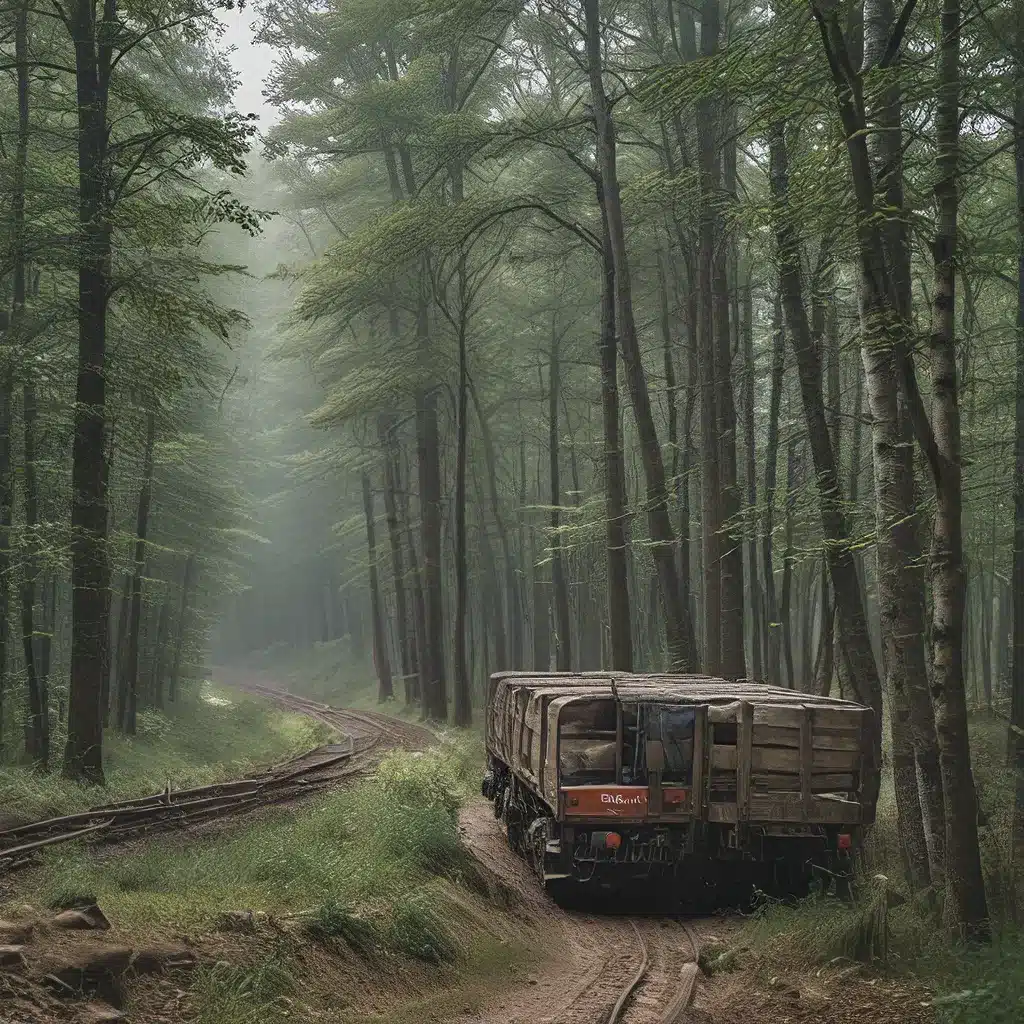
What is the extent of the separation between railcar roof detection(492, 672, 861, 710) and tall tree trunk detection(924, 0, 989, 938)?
2.98 m

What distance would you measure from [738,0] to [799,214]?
11.4 metres

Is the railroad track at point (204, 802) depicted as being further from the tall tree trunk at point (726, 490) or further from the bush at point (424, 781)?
the tall tree trunk at point (726, 490)

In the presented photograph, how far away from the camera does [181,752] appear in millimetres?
24750

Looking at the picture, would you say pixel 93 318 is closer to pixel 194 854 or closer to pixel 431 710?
pixel 194 854

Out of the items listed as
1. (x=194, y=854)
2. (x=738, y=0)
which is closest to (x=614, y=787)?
(x=194, y=854)

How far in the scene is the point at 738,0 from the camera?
1794 cm

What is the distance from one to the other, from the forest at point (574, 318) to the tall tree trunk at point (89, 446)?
60 mm

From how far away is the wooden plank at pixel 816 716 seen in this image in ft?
34.2

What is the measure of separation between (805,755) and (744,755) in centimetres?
64

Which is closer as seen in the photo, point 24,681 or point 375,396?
point 24,681

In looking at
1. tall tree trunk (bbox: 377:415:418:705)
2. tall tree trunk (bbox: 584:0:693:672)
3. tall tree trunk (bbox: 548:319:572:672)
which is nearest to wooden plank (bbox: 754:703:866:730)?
tall tree trunk (bbox: 584:0:693:672)

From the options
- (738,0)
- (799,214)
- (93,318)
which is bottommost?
(799,214)

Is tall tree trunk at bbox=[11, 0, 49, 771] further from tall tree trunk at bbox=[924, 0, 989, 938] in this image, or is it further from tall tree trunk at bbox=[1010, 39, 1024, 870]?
tall tree trunk at bbox=[1010, 39, 1024, 870]

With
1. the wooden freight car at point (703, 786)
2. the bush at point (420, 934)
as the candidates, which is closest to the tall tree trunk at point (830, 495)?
the wooden freight car at point (703, 786)
